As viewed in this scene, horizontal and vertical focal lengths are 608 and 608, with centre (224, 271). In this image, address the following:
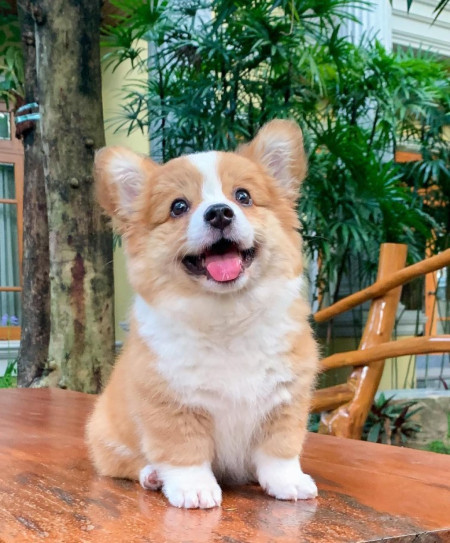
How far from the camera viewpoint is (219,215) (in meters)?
→ 0.82

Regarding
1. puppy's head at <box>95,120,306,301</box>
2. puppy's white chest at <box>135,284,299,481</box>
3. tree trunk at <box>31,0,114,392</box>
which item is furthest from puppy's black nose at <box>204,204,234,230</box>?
tree trunk at <box>31,0,114,392</box>

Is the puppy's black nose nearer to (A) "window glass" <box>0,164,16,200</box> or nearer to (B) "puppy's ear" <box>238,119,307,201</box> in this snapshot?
(B) "puppy's ear" <box>238,119,307,201</box>

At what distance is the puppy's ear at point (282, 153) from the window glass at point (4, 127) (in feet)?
10.3

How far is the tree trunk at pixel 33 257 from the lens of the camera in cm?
226

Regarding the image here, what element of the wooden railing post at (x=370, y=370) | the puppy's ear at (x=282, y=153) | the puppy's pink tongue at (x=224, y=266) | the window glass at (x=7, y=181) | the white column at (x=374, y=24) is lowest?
the wooden railing post at (x=370, y=370)

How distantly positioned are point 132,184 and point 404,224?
90.2 inches

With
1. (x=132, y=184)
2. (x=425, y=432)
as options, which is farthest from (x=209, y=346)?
(x=425, y=432)

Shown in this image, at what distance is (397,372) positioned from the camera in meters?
3.71

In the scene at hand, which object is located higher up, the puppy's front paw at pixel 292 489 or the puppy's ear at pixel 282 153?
the puppy's ear at pixel 282 153

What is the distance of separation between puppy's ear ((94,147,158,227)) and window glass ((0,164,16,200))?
3.09 metres

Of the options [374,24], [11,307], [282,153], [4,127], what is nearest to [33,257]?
[282,153]

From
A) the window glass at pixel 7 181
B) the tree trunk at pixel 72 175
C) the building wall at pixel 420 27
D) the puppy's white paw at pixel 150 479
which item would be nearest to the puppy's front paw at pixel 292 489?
the puppy's white paw at pixel 150 479

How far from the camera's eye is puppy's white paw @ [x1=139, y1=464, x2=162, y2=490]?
88 centimetres

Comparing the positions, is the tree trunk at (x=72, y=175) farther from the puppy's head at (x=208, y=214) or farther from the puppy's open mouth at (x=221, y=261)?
the puppy's open mouth at (x=221, y=261)
